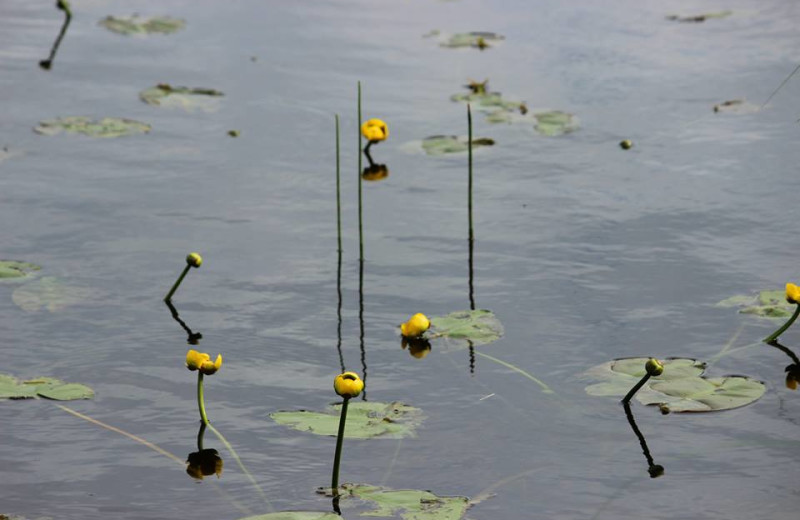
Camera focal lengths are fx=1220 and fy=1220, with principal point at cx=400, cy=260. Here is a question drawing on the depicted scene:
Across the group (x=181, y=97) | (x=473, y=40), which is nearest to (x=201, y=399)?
(x=181, y=97)

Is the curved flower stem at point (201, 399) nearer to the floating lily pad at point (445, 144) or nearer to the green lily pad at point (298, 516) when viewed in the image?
the green lily pad at point (298, 516)

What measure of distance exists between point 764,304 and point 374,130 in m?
1.62

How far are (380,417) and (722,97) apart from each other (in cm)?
277

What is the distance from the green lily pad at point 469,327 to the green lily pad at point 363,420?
0.42m

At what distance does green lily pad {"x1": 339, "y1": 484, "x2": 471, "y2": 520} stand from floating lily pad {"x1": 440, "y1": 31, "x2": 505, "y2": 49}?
3.54 metres

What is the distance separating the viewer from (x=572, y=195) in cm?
411

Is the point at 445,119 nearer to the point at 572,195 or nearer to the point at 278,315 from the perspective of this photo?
the point at 572,195

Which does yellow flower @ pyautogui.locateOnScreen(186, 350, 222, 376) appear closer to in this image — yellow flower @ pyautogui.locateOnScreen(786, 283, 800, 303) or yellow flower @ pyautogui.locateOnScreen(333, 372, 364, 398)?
yellow flower @ pyautogui.locateOnScreen(333, 372, 364, 398)

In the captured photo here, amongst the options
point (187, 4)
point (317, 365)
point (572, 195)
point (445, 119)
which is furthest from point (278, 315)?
point (187, 4)

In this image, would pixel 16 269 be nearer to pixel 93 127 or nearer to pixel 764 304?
pixel 93 127

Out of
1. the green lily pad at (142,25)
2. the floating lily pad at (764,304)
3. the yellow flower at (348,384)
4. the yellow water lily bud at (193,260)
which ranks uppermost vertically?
the green lily pad at (142,25)

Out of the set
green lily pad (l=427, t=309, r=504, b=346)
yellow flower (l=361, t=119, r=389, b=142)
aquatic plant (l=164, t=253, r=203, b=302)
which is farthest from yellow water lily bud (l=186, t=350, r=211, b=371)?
yellow flower (l=361, t=119, r=389, b=142)

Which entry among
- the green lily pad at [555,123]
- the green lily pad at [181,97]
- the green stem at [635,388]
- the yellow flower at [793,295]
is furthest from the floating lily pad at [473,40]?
the green stem at [635,388]

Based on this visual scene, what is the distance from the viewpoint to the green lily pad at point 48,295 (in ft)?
11.1
